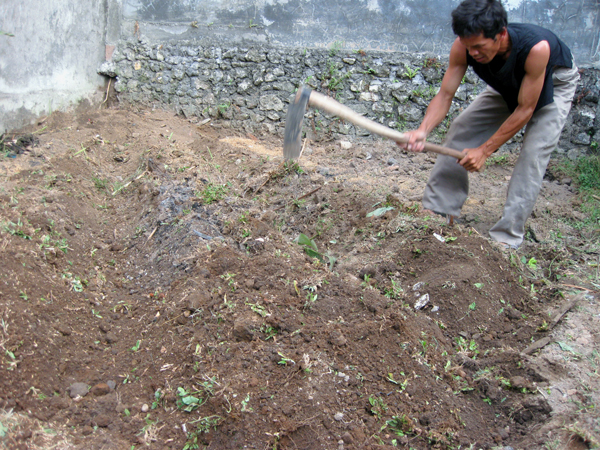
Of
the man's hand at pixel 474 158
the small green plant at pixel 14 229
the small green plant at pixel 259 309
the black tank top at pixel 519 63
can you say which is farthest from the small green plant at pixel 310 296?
the black tank top at pixel 519 63

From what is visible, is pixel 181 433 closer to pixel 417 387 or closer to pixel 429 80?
pixel 417 387

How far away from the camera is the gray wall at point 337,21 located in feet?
17.7

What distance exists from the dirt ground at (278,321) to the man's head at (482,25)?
1206 millimetres

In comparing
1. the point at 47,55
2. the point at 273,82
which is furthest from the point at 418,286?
the point at 47,55

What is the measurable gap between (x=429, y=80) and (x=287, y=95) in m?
1.80

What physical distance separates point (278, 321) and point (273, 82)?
13.8ft

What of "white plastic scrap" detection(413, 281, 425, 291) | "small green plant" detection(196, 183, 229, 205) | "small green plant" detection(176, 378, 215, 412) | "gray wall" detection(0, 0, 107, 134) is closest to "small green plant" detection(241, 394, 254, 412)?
"small green plant" detection(176, 378, 215, 412)

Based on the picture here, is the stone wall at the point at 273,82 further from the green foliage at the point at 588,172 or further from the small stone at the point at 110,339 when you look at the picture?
the small stone at the point at 110,339

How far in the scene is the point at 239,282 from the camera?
2.51 m

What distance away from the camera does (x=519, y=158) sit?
11.1 feet

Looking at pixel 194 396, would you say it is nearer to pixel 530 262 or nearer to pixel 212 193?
pixel 212 193

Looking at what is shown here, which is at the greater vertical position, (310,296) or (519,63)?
(519,63)

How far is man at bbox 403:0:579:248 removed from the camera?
2.82m

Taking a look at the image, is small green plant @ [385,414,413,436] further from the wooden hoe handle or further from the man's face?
the man's face
